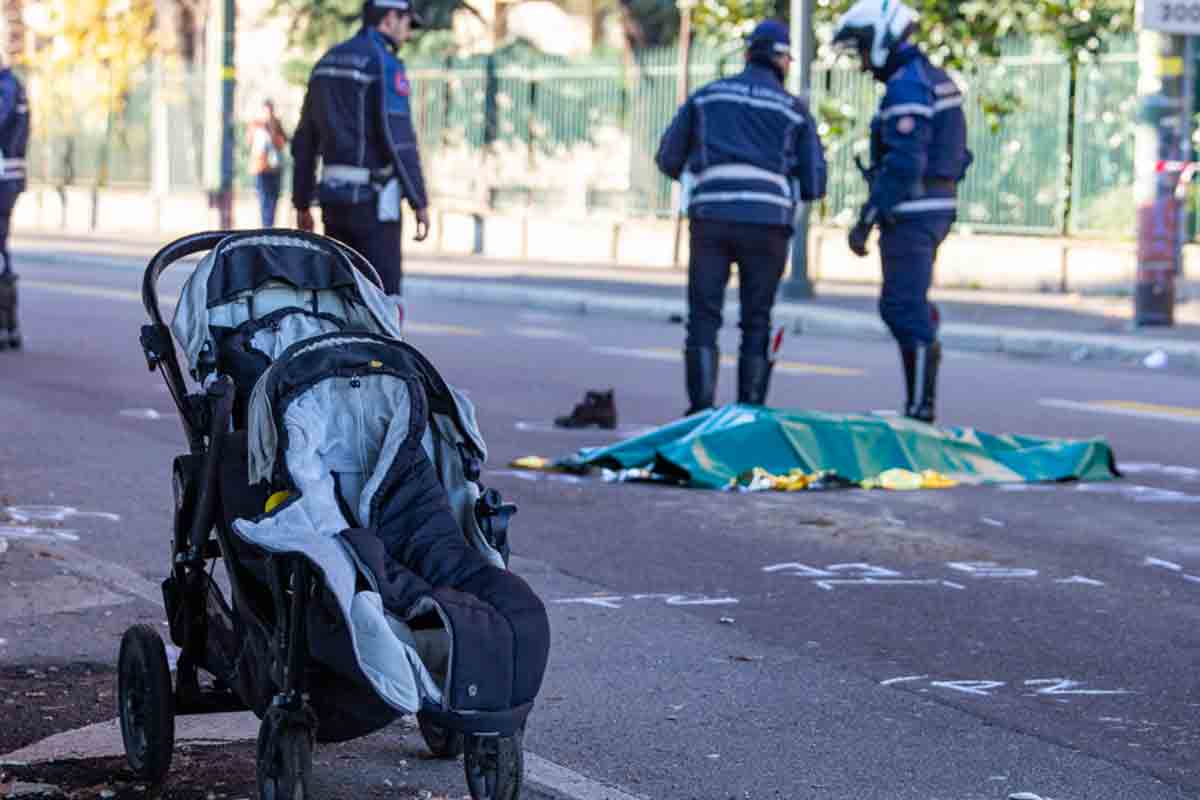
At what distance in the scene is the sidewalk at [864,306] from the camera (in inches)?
685

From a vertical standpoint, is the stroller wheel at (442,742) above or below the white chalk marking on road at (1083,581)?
above

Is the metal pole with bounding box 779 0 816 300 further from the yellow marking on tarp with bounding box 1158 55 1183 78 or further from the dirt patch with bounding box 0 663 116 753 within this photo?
the dirt patch with bounding box 0 663 116 753

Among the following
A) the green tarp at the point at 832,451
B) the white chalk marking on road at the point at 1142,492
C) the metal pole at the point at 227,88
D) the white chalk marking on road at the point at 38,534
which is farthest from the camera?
the metal pole at the point at 227,88

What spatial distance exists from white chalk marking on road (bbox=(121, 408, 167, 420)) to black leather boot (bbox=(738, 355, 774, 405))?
283cm

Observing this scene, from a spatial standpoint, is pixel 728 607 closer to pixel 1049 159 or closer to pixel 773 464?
pixel 773 464

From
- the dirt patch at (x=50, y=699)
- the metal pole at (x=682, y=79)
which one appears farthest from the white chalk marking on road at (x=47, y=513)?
the metal pole at (x=682, y=79)

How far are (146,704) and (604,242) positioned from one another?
2286 cm

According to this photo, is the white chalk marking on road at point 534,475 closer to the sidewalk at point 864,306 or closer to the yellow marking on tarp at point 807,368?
the yellow marking on tarp at point 807,368

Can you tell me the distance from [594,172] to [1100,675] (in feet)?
73.7

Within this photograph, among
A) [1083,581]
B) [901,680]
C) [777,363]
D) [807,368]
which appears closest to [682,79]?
[777,363]

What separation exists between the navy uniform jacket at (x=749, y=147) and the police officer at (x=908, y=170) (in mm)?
421

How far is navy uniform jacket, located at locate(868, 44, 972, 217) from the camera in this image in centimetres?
1123

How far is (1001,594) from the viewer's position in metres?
7.53

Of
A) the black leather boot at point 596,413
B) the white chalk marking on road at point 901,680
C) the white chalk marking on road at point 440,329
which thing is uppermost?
the black leather boot at point 596,413
